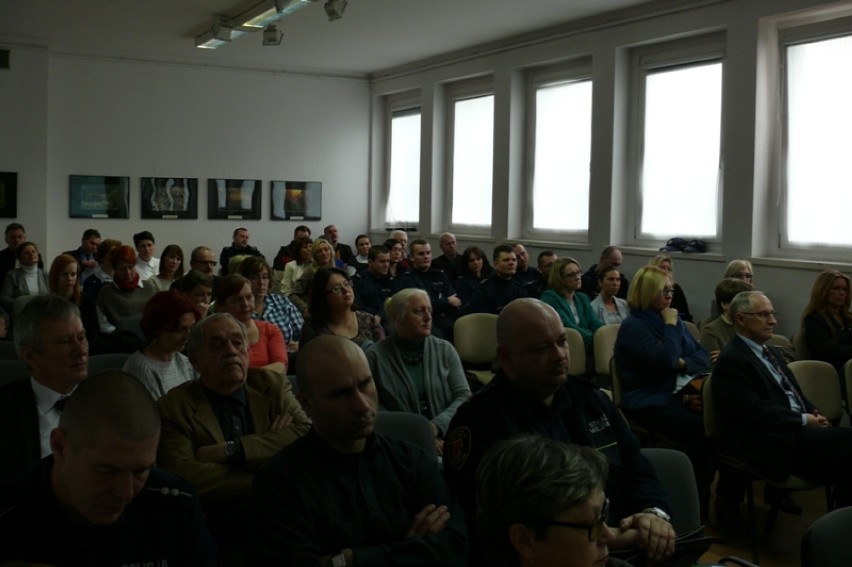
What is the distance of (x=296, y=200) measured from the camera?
14.2 m

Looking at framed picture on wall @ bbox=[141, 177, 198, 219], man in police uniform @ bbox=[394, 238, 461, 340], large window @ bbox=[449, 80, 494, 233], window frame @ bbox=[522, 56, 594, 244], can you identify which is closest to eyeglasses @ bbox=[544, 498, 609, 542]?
man in police uniform @ bbox=[394, 238, 461, 340]

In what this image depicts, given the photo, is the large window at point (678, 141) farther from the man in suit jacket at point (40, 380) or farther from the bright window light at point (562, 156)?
the man in suit jacket at point (40, 380)

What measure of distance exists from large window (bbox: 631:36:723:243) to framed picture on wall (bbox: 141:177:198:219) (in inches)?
269

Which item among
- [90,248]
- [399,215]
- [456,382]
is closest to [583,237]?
[399,215]

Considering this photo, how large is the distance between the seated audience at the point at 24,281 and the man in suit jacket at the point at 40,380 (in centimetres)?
564

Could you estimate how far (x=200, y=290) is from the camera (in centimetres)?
471

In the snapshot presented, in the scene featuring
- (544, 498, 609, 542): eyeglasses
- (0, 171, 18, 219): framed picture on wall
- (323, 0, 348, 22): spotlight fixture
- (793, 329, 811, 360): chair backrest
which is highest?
(323, 0, 348, 22): spotlight fixture

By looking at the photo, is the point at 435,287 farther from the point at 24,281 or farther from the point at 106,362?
the point at 106,362

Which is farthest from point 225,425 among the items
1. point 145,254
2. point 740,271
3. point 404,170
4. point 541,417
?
point 404,170

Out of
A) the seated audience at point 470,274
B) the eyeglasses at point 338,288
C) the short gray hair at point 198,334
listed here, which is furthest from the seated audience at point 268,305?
the seated audience at point 470,274

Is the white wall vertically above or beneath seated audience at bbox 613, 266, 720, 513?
above

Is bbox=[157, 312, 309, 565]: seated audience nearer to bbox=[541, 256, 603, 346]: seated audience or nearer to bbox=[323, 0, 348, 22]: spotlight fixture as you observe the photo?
bbox=[541, 256, 603, 346]: seated audience

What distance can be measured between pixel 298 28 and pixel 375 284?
4.39 meters

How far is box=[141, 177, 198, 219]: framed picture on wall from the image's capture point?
42.9ft
